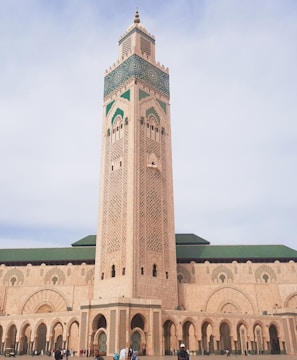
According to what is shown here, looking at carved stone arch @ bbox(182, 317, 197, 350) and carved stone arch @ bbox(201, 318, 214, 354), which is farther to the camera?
carved stone arch @ bbox(201, 318, 214, 354)

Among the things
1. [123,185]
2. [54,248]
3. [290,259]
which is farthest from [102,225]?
[290,259]

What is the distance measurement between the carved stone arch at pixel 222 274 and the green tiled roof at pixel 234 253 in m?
0.88

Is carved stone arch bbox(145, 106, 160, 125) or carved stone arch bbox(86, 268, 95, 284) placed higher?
carved stone arch bbox(145, 106, 160, 125)

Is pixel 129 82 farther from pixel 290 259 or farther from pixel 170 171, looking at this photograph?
pixel 290 259

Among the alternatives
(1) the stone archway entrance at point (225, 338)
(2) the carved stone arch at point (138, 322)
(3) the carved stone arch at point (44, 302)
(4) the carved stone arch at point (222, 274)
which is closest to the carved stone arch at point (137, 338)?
(2) the carved stone arch at point (138, 322)

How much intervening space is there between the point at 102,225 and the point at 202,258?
420 inches

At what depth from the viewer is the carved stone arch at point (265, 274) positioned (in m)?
34.5

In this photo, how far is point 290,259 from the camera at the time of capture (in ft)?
117

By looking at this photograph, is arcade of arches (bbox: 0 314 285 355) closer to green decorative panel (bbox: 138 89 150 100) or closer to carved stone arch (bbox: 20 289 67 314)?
carved stone arch (bbox: 20 289 67 314)

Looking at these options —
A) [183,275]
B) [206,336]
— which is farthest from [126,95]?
[206,336]

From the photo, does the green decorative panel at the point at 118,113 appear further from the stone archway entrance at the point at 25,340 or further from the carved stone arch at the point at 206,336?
the stone archway entrance at the point at 25,340

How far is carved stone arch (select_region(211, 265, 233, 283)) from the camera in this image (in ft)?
114

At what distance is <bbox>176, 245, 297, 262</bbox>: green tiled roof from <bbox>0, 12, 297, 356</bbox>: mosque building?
0.10 metres

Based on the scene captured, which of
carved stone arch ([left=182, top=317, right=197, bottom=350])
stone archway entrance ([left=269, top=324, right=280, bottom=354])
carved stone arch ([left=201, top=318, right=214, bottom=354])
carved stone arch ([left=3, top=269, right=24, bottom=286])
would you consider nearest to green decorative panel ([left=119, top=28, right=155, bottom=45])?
carved stone arch ([left=3, top=269, right=24, bottom=286])
